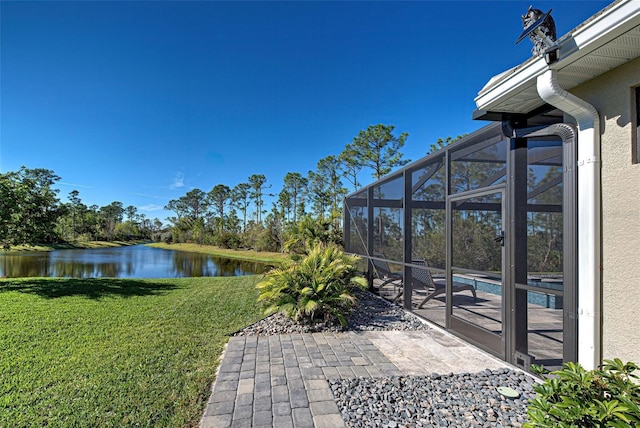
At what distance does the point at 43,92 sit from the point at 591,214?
12634 millimetres

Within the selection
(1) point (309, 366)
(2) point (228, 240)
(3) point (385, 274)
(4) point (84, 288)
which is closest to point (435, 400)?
(1) point (309, 366)

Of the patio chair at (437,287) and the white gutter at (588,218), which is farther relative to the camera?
the patio chair at (437,287)

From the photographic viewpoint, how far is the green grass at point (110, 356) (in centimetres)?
216

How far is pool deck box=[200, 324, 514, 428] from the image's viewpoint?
2.06 m

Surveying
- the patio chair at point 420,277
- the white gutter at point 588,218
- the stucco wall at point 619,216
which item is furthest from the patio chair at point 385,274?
the stucco wall at point 619,216

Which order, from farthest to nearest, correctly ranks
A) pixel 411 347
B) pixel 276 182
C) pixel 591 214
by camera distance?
pixel 276 182, pixel 411 347, pixel 591 214

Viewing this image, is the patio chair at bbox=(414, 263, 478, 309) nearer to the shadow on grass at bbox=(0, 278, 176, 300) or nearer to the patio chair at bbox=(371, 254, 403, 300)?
the patio chair at bbox=(371, 254, 403, 300)

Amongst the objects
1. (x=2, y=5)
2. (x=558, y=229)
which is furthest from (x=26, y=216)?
(x=558, y=229)

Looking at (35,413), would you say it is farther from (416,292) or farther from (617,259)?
(416,292)

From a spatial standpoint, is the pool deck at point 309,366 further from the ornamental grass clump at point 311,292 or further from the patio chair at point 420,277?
the patio chair at point 420,277

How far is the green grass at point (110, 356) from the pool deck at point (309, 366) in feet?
0.75

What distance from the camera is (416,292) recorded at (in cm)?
497

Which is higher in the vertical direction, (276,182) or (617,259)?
(276,182)

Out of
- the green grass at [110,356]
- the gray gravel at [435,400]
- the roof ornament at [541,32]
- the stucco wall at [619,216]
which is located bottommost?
the green grass at [110,356]
